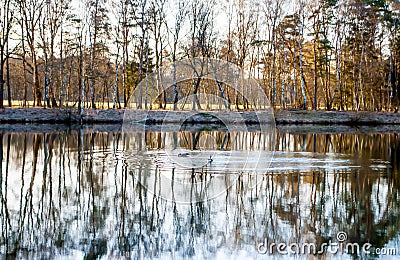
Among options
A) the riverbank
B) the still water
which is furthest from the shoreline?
the still water

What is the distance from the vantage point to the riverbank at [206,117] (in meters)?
39.7

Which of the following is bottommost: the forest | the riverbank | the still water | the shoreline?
the still water

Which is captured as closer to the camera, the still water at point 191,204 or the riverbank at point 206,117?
the still water at point 191,204

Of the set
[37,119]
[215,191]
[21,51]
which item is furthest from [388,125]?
[215,191]

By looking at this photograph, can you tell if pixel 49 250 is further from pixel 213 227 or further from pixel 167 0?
pixel 167 0

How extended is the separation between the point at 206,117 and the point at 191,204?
1332 inches

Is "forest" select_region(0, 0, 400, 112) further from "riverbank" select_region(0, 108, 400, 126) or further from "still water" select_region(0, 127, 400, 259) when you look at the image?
"still water" select_region(0, 127, 400, 259)

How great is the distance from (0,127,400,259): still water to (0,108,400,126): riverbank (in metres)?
21.7

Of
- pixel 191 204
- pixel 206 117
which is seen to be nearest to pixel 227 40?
pixel 206 117

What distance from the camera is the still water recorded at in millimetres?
7812

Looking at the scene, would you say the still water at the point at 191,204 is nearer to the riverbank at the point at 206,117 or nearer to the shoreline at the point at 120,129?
the shoreline at the point at 120,129

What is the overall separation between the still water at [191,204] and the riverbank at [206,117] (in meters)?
21.7

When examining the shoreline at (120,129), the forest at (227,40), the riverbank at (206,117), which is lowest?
the shoreline at (120,129)

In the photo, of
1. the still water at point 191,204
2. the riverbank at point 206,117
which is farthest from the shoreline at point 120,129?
the still water at point 191,204
